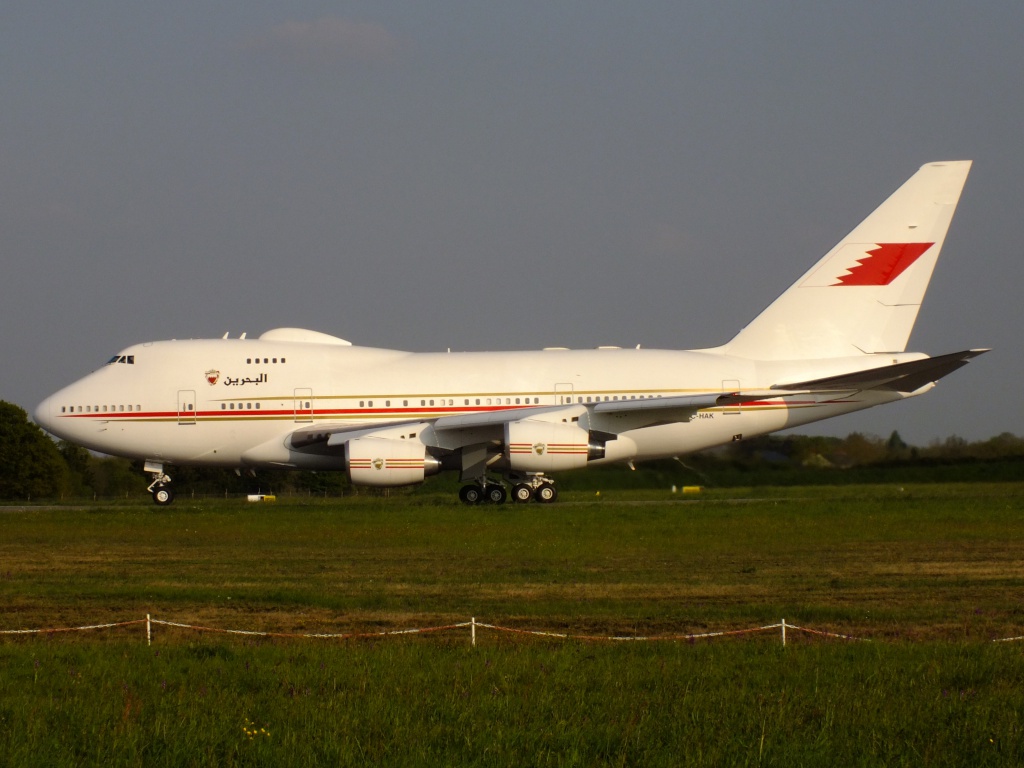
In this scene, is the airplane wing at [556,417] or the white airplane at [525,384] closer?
the airplane wing at [556,417]

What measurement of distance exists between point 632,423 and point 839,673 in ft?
64.5

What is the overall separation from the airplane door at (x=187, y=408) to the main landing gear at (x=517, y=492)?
6508mm

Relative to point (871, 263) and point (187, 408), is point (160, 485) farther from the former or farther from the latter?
point (871, 263)

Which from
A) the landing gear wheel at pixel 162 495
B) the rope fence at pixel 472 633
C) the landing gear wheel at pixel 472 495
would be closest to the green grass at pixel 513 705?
the rope fence at pixel 472 633

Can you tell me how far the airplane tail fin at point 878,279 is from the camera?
29.5m

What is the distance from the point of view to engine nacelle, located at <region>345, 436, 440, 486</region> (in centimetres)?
2666

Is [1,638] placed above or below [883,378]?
below

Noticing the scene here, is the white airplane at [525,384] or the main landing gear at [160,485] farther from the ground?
the white airplane at [525,384]

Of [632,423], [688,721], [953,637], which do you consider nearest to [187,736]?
[688,721]

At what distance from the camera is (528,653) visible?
30.2ft

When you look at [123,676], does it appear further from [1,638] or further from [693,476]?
[693,476]

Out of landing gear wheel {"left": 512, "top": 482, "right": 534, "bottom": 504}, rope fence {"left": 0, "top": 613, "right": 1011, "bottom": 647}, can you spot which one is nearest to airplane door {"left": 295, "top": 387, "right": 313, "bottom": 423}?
landing gear wheel {"left": 512, "top": 482, "right": 534, "bottom": 504}

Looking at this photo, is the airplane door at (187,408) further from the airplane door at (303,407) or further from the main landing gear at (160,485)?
the airplane door at (303,407)

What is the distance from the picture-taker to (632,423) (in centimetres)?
2800
